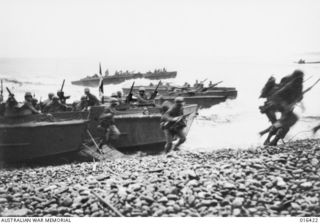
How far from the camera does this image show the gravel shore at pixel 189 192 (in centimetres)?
443

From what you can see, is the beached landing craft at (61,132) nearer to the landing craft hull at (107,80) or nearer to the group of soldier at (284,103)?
the group of soldier at (284,103)

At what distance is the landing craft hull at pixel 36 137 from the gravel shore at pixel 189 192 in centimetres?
286

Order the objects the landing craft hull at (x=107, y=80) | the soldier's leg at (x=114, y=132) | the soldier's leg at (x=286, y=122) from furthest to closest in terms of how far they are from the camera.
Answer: the landing craft hull at (x=107, y=80)
the soldier's leg at (x=114, y=132)
the soldier's leg at (x=286, y=122)

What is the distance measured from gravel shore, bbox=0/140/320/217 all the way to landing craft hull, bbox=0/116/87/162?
2855 mm

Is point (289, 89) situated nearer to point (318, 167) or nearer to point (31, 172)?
point (318, 167)

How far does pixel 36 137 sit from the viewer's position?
8.70m

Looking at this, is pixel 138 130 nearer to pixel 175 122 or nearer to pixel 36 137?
pixel 175 122

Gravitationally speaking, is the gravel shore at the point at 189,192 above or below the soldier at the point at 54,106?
below

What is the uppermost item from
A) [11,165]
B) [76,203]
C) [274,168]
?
[274,168]

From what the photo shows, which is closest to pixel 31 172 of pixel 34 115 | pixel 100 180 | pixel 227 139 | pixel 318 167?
pixel 34 115

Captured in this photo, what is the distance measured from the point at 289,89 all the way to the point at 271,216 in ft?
16.4

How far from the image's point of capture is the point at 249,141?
1248 cm

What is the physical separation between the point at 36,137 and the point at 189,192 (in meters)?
5.62

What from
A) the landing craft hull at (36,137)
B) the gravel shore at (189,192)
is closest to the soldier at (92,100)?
the landing craft hull at (36,137)
